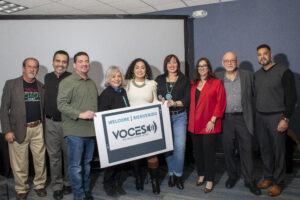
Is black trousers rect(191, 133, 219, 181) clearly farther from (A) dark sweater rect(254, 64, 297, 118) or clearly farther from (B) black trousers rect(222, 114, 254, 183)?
(A) dark sweater rect(254, 64, 297, 118)

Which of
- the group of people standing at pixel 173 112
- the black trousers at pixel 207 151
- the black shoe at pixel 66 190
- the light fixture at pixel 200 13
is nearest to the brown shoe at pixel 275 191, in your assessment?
the group of people standing at pixel 173 112

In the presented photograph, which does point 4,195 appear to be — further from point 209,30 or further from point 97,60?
point 209,30

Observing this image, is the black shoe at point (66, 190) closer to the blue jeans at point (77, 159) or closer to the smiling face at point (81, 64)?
the blue jeans at point (77, 159)

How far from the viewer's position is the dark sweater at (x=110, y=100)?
2294 mm

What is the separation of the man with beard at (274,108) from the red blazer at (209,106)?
0.46 metres

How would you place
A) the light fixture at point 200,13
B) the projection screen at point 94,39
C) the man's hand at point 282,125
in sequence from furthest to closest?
the light fixture at point 200,13 < the projection screen at point 94,39 < the man's hand at point 282,125

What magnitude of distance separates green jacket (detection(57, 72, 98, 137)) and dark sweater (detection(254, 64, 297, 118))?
1836mm

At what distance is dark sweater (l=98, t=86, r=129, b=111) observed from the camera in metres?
2.29

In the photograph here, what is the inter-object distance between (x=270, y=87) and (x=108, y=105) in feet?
5.72

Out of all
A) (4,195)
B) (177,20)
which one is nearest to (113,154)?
(4,195)

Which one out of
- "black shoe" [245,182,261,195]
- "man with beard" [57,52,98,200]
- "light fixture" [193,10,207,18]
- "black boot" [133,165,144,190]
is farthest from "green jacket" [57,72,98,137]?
"light fixture" [193,10,207,18]

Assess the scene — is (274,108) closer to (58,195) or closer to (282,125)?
(282,125)

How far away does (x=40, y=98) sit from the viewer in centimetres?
252

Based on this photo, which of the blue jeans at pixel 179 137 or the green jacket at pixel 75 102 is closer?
the green jacket at pixel 75 102
